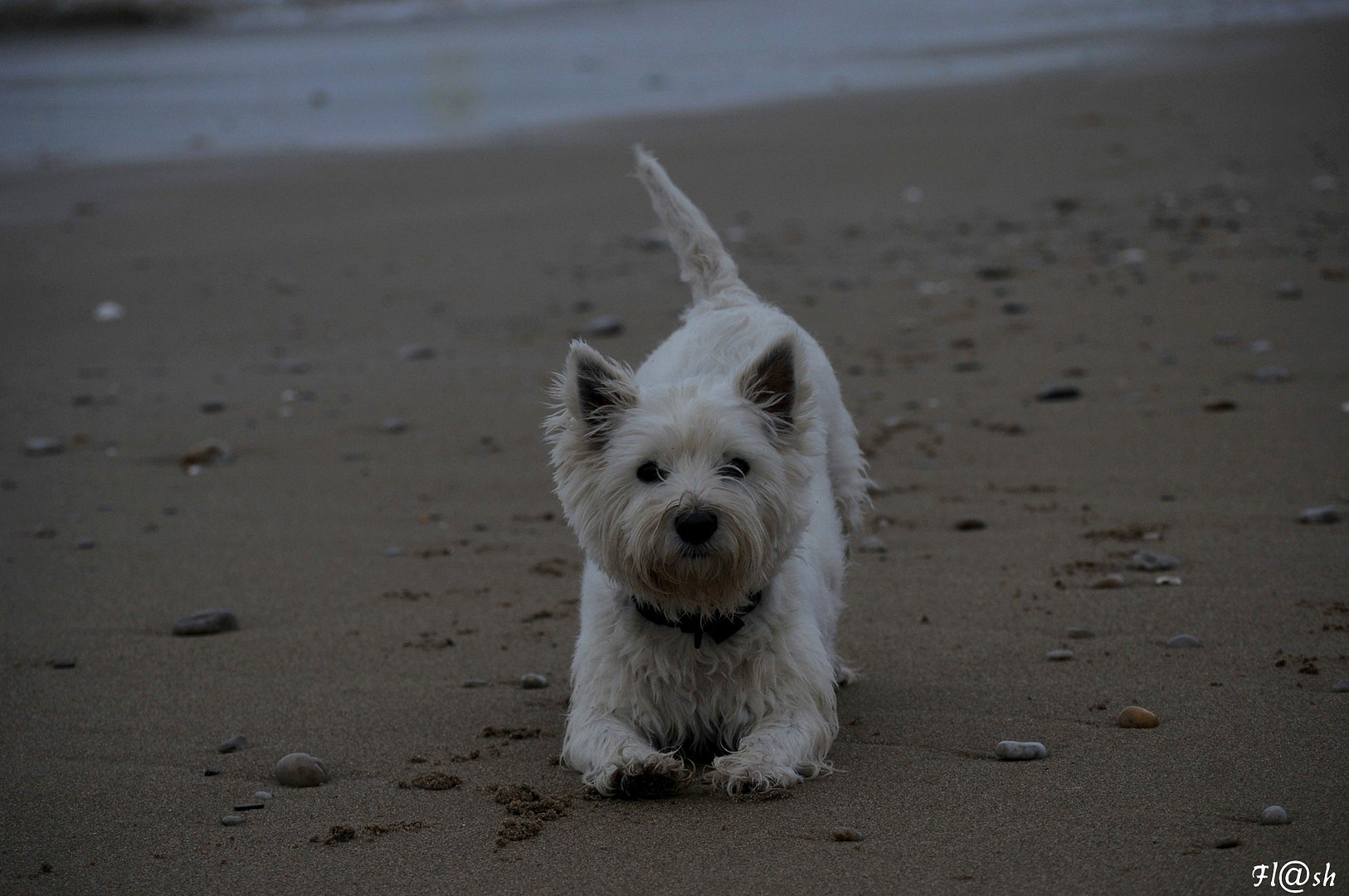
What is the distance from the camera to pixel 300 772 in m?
3.90

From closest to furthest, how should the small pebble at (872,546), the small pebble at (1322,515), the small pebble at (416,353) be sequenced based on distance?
the small pebble at (1322,515) → the small pebble at (872,546) → the small pebble at (416,353)

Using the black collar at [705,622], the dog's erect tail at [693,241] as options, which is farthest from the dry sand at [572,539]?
the dog's erect tail at [693,241]

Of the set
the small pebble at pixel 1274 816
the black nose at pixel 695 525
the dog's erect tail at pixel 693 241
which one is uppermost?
the dog's erect tail at pixel 693 241

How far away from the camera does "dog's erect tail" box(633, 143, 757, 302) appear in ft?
18.3

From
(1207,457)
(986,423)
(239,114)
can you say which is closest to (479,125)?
(239,114)

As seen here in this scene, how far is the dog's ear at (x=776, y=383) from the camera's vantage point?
405 cm

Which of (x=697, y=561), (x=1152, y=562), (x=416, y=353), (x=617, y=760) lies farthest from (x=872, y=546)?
(x=416, y=353)

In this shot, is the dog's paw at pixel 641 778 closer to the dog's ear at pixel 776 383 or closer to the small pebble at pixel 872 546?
the dog's ear at pixel 776 383

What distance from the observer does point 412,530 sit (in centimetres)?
656

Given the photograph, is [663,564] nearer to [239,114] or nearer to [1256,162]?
[1256,162]

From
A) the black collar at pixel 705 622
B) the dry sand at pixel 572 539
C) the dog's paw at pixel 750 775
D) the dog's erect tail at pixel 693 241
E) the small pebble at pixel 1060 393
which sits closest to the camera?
the dry sand at pixel 572 539

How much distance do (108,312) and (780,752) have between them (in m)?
8.32

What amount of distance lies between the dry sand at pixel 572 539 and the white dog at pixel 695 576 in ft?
0.63

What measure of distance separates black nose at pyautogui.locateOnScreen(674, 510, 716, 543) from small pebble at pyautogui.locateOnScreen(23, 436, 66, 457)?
5.26 m
